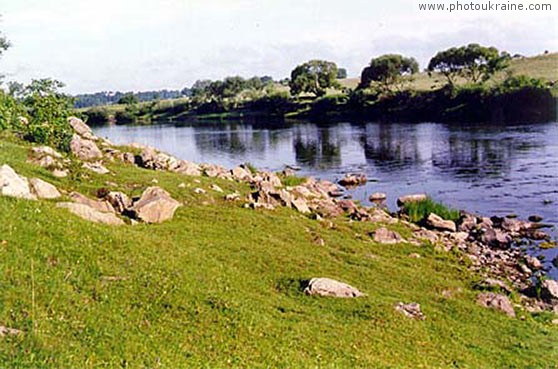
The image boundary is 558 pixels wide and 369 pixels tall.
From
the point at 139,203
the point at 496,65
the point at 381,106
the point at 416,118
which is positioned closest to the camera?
the point at 139,203

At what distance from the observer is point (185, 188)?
25906 millimetres

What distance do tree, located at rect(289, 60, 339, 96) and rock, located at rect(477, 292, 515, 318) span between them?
427 feet

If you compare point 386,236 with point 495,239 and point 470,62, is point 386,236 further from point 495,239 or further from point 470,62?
point 470,62

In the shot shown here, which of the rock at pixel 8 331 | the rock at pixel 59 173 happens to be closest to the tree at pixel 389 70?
the rock at pixel 59 173

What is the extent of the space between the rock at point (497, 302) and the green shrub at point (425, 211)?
1264 cm

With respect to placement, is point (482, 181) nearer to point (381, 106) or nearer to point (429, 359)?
point (429, 359)

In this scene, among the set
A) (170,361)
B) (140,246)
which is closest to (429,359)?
(170,361)

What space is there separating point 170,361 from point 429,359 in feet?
20.6

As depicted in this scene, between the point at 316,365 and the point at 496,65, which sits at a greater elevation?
the point at 496,65

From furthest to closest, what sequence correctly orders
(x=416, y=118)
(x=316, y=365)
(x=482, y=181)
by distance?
(x=416, y=118)
(x=482, y=181)
(x=316, y=365)

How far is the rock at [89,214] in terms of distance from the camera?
17.5 metres

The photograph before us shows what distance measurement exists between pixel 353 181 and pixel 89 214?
29.9 metres

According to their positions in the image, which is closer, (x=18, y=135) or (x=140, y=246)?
(x=140, y=246)

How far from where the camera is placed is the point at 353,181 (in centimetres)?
4528
